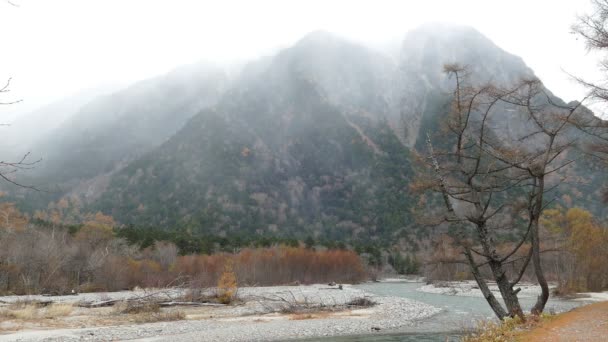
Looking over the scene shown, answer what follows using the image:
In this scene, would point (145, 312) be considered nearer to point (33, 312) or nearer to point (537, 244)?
point (33, 312)

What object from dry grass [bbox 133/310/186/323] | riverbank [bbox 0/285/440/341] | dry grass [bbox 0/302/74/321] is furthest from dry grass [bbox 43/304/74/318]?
dry grass [bbox 133/310/186/323]

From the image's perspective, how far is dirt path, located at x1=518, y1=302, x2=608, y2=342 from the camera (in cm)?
970

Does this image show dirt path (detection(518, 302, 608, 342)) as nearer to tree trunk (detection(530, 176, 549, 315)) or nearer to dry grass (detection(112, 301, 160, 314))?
tree trunk (detection(530, 176, 549, 315))

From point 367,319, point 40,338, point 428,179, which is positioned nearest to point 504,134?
point 428,179

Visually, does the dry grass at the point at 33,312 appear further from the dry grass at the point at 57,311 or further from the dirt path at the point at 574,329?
the dirt path at the point at 574,329

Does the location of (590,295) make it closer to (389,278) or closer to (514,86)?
(514,86)

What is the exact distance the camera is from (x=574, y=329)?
10688mm

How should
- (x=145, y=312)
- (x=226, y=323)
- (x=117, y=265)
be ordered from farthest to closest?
(x=117, y=265)
(x=145, y=312)
(x=226, y=323)

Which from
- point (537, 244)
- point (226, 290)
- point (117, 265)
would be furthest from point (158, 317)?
point (117, 265)

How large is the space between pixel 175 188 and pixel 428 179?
18809 cm

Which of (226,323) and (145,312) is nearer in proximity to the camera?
(226,323)

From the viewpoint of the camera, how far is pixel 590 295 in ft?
159

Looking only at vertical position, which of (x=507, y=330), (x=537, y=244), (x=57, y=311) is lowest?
(x=57, y=311)

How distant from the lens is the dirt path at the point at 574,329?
970cm
